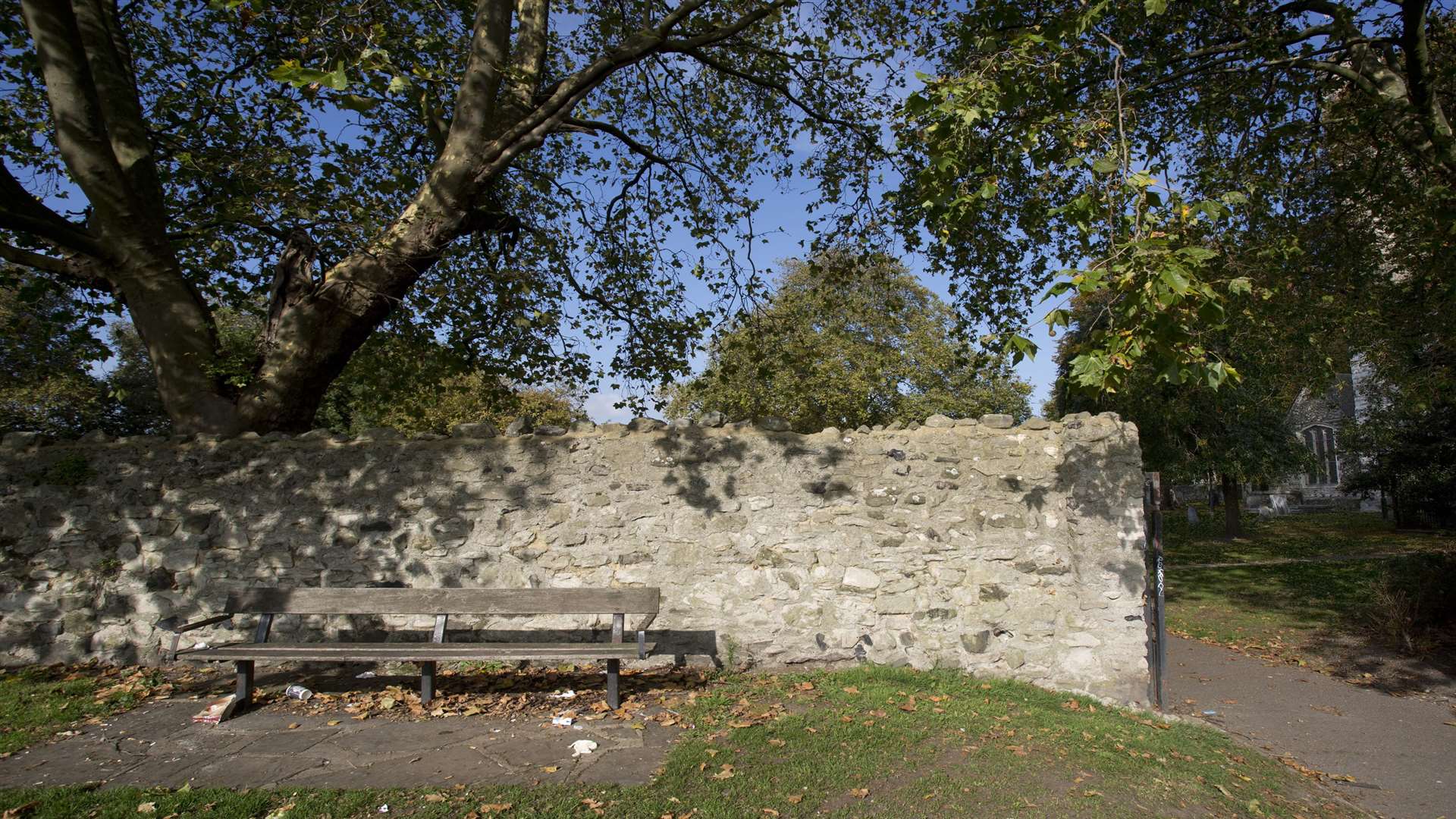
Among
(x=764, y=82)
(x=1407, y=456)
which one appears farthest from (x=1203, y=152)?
(x=1407, y=456)

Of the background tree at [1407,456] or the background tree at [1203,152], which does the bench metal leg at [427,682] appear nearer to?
the background tree at [1203,152]

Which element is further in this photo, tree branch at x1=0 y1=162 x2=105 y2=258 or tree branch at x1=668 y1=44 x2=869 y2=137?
tree branch at x1=668 y1=44 x2=869 y2=137

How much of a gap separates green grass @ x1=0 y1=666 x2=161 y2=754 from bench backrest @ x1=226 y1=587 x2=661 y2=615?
889 mm

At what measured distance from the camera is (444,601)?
543 centimetres

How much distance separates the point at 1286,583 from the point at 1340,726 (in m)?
7.81

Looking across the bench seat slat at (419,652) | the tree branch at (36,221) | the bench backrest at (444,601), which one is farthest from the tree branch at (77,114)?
the bench seat slat at (419,652)

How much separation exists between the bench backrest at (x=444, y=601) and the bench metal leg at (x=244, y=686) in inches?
17.6

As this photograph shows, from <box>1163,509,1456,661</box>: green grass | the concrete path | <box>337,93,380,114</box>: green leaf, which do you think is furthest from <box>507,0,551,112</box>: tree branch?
<box>1163,509,1456,661</box>: green grass

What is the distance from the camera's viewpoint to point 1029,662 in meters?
5.89

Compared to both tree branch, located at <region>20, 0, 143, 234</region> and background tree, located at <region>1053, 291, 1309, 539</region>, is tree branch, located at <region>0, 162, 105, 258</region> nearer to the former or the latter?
tree branch, located at <region>20, 0, 143, 234</region>

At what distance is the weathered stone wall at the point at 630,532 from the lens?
5953 millimetres

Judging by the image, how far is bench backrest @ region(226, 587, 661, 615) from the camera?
5.39m

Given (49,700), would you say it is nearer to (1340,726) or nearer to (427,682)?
(427,682)

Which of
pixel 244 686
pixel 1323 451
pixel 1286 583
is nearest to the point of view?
pixel 244 686
